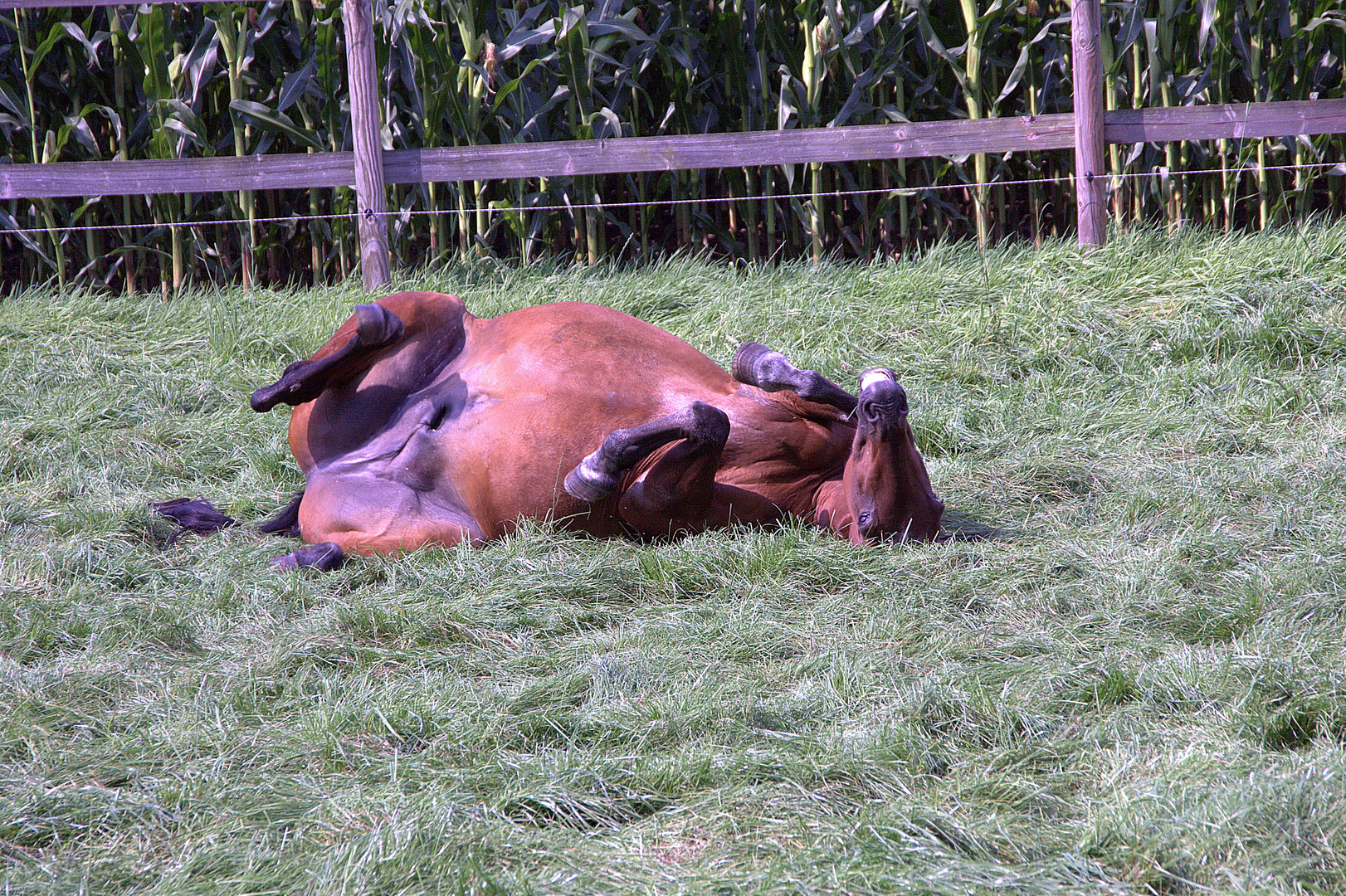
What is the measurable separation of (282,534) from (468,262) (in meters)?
3.36

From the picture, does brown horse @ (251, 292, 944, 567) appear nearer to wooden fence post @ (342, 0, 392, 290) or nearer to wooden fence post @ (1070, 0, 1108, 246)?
wooden fence post @ (342, 0, 392, 290)

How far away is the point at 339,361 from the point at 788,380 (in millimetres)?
1344

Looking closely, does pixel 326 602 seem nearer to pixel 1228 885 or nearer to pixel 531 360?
pixel 531 360

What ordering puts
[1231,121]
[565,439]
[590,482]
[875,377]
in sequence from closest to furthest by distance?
[875,377] → [590,482] → [565,439] → [1231,121]

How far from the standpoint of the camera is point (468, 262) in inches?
264

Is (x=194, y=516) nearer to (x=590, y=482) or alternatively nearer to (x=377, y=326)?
(x=377, y=326)

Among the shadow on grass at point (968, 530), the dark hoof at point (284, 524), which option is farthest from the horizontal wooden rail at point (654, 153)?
the shadow on grass at point (968, 530)

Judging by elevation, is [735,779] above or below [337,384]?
below

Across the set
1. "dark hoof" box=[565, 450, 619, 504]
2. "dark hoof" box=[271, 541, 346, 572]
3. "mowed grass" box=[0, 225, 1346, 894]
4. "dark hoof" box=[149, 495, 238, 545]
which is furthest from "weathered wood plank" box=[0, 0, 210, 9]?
"dark hoof" box=[565, 450, 619, 504]

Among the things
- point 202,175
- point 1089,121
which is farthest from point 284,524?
point 1089,121

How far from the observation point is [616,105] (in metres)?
7.43

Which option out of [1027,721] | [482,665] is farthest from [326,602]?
[1027,721]

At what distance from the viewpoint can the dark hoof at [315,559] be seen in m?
3.13

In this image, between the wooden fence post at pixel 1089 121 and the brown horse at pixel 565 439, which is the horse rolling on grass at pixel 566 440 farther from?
the wooden fence post at pixel 1089 121
